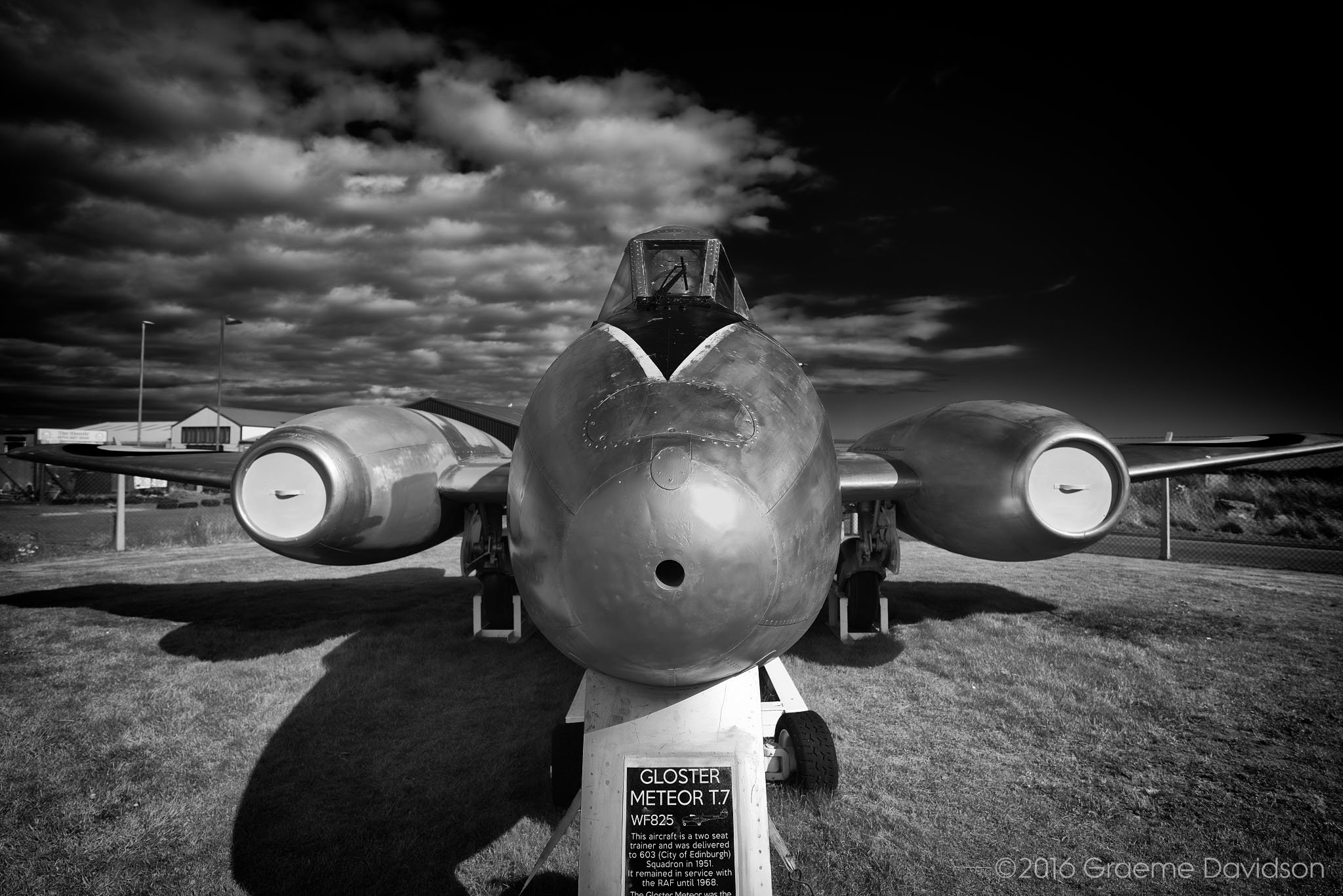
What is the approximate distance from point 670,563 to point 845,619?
16.6ft

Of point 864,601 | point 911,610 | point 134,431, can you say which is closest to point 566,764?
point 864,601

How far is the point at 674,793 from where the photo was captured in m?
2.39

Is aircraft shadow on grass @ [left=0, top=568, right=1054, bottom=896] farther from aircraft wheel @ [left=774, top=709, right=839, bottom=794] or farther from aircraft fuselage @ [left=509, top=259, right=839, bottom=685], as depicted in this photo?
aircraft fuselage @ [left=509, top=259, right=839, bottom=685]

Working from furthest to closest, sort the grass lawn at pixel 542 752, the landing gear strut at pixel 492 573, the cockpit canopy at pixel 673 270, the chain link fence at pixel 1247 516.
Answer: the chain link fence at pixel 1247 516
the landing gear strut at pixel 492 573
the cockpit canopy at pixel 673 270
the grass lawn at pixel 542 752

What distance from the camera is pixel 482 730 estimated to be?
4191 millimetres

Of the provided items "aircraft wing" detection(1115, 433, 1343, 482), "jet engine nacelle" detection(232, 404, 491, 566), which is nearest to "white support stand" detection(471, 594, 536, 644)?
"jet engine nacelle" detection(232, 404, 491, 566)

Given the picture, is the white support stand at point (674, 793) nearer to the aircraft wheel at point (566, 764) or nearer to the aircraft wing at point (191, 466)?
the aircraft wheel at point (566, 764)

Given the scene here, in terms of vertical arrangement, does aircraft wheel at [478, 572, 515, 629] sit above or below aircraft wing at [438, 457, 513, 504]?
below

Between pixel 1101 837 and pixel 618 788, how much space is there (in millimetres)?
2520

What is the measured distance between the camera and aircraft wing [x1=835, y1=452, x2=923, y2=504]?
450 cm

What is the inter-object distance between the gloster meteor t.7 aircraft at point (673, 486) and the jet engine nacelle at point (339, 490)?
0.01m

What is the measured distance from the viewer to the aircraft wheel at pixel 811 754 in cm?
331

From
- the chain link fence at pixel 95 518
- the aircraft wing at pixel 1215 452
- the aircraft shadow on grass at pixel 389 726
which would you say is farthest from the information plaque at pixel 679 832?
the chain link fence at pixel 95 518

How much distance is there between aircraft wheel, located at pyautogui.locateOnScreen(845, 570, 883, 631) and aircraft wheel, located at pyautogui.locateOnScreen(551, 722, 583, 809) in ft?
12.8
